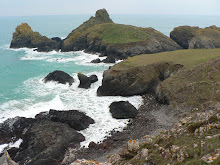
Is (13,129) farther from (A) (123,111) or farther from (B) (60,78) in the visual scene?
(B) (60,78)

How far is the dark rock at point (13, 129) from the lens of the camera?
2491 cm

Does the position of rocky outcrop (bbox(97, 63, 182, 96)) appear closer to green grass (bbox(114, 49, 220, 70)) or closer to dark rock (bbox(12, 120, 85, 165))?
green grass (bbox(114, 49, 220, 70))

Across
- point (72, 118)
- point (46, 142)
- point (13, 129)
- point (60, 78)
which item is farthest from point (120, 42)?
point (46, 142)

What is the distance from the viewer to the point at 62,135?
2380 cm

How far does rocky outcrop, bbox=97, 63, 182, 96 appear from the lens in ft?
123

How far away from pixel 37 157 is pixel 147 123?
15.3 metres

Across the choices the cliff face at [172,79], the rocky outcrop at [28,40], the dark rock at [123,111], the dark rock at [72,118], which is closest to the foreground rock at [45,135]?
the dark rock at [72,118]

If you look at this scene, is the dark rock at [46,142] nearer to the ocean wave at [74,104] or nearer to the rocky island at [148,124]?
the rocky island at [148,124]

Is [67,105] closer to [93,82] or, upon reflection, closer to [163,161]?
[93,82]

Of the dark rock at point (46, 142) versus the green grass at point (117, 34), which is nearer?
the dark rock at point (46, 142)

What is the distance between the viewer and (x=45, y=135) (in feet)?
76.3

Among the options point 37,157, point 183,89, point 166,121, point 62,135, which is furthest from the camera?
point 183,89

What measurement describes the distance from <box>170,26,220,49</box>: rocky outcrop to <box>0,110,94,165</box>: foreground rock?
6850 cm

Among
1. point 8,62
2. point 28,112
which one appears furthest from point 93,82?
point 8,62
